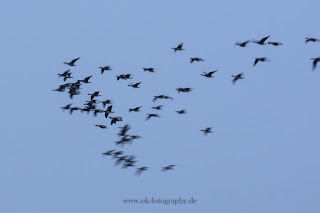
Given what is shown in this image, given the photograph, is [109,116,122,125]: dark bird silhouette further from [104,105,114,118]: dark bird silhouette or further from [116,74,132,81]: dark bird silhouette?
[116,74,132,81]: dark bird silhouette

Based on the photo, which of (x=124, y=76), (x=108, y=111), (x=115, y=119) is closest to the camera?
(x=115, y=119)

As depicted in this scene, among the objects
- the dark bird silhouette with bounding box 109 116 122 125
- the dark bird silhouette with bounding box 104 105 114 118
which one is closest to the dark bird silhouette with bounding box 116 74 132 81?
the dark bird silhouette with bounding box 104 105 114 118

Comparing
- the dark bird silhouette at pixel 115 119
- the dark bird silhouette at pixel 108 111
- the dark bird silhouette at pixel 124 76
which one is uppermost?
the dark bird silhouette at pixel 124 76

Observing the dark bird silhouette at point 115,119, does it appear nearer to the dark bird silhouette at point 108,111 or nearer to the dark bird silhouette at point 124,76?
the dark bird silhouette at point 108,111

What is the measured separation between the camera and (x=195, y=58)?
102188mm

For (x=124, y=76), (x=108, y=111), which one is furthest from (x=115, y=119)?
(x=124, y=76)

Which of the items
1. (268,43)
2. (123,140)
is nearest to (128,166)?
(123,140)

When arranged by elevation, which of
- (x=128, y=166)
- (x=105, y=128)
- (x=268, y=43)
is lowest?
(x=128, y=166)

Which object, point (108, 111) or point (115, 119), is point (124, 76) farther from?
point (115, 119)

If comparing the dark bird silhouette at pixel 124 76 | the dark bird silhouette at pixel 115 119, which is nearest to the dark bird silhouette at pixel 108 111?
the dark bird silhouette at pixel 115 119

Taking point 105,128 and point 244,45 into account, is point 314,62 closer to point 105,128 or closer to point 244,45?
Answer: point 244,45

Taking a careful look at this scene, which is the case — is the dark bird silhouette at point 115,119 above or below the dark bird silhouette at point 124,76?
below

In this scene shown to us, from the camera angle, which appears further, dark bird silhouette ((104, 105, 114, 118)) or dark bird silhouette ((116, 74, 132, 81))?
dark bird silhouette ((116, 74, 132, 81))

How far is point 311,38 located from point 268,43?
4.71 metres
